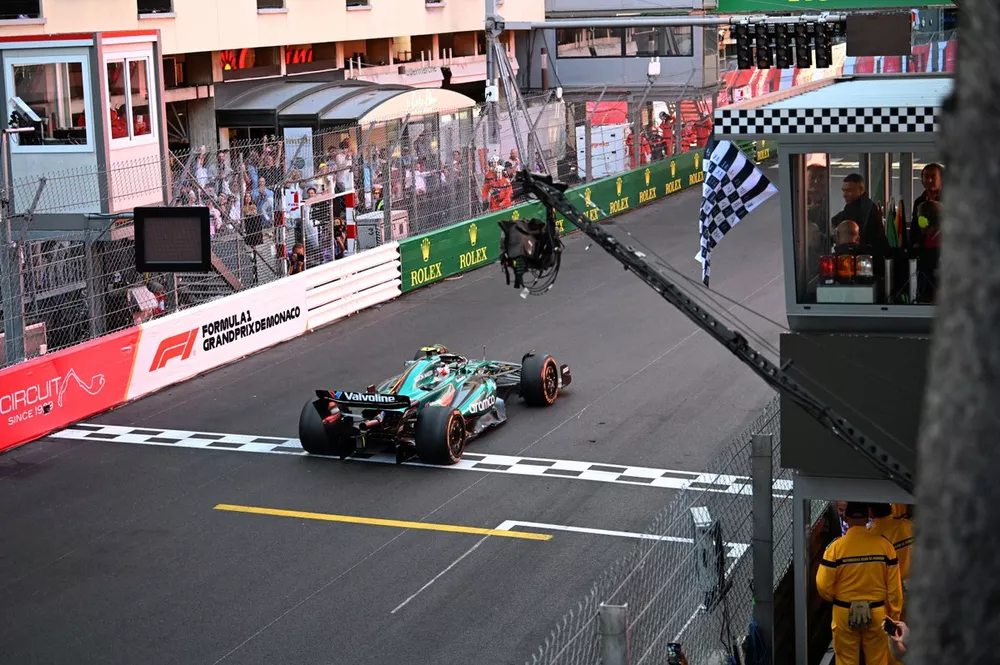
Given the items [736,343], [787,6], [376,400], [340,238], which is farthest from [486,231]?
[736,343]

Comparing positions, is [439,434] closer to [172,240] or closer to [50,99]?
[172,240]

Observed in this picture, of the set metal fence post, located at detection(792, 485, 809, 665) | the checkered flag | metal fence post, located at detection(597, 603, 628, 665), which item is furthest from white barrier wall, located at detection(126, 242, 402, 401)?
metal fence post, located at detection(597, 603, 628, 665)

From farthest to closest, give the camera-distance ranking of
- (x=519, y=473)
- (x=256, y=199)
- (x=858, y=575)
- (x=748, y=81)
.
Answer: (x=748, y=81) → (x=256, y=199) → (x=519, y=473) → (x=858, y=575)

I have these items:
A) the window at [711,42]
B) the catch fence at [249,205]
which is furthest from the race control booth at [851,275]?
the window at [711,42]

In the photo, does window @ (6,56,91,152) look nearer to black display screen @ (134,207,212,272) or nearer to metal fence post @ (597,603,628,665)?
black display screen @ (134,207,212,272)

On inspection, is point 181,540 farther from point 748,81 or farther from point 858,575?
point 748,81

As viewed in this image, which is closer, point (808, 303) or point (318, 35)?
point (808, 303)

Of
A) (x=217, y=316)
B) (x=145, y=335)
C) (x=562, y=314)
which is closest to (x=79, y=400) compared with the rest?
(x=145, y=335)

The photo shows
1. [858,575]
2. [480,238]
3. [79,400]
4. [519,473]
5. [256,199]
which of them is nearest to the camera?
[858,575]

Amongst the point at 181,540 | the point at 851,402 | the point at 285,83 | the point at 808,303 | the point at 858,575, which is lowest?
the point at 181,540

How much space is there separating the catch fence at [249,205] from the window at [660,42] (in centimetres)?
1625

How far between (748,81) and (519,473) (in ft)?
112

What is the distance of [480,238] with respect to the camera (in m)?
25.7

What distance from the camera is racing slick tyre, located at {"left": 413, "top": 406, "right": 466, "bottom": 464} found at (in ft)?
45.3
